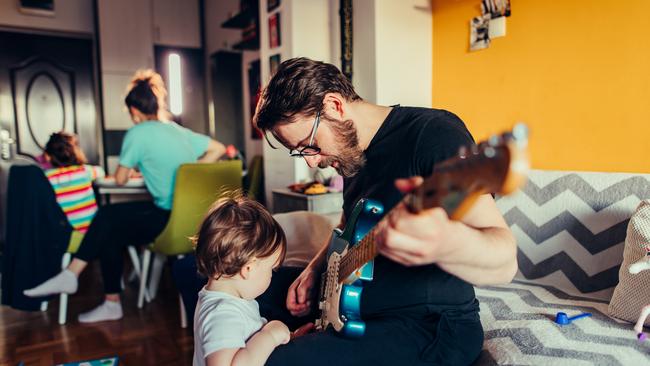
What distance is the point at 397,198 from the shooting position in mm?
1102

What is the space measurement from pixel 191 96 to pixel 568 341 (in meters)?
4.62

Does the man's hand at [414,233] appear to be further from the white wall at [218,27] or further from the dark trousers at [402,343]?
the white wall at [218,27]

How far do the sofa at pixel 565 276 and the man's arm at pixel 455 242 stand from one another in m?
0.39

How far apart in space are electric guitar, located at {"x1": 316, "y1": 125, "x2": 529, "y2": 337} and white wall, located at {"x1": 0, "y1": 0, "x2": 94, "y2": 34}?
4.65 metres

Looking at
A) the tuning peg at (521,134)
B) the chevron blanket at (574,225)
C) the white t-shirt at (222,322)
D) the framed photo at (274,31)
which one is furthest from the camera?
the framed photo at (274,31)

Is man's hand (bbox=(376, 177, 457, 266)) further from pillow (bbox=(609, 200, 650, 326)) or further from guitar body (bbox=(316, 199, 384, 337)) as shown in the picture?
pillow (bbox=(609, 200, 650, 326))

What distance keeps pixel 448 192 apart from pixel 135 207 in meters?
2.42

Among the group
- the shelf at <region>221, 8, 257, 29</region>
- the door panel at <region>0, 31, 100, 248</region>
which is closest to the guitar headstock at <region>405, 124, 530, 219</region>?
the shelf at <region>221, 8, 257, 29</region>

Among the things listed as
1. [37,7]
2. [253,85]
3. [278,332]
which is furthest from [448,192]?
[37,7]

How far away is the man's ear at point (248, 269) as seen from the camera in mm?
1148

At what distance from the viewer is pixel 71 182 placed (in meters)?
2.61

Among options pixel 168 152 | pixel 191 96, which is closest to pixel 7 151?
pixel 191 96

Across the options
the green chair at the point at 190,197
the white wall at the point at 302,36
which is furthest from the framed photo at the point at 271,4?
the green chair at the point at 190,197

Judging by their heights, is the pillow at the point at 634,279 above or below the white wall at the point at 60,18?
below
